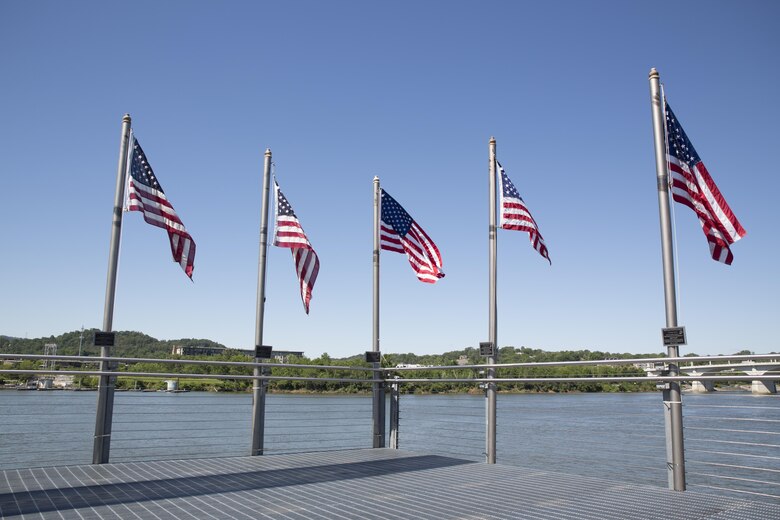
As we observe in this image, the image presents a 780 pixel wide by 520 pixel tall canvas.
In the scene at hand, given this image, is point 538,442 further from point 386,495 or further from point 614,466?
point 386,495

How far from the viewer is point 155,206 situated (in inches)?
282

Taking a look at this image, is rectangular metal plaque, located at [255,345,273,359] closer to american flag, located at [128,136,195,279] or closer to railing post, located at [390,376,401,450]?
american flag, located at [128,136,195,279]

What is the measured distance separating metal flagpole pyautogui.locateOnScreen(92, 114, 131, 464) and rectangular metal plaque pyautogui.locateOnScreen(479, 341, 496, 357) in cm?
403

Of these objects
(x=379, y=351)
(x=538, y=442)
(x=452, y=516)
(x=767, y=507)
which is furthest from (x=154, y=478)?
(x=538, y=442)

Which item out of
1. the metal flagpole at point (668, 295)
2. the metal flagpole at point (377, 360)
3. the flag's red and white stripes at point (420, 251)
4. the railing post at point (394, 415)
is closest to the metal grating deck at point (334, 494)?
the metal flagpole at point (668, 295)

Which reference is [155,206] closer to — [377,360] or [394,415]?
[377,360]

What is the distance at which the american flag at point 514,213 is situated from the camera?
7828mm

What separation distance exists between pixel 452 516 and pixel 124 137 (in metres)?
5.55

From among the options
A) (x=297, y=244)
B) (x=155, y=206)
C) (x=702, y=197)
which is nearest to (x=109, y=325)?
(x=155, y=206)

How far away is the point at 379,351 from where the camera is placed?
322 inches

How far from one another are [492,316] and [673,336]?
232 centimetres

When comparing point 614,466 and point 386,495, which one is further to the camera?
point 614,466

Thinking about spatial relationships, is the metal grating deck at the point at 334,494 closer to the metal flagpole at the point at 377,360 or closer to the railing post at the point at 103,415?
the railing post at the point at 103,415

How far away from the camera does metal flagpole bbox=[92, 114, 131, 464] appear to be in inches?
239
